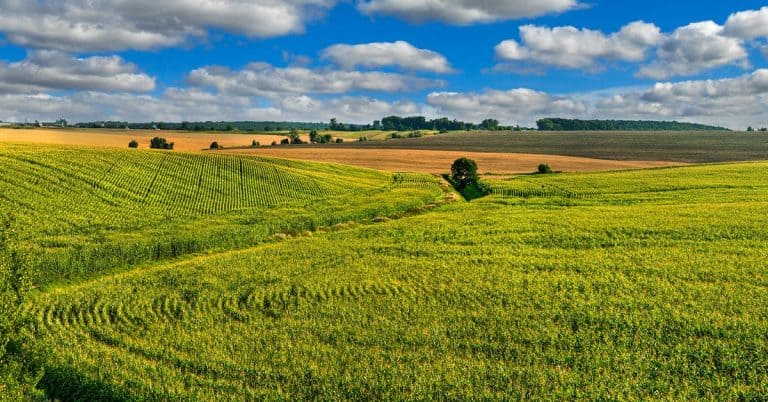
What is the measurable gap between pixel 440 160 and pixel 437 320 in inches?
3836

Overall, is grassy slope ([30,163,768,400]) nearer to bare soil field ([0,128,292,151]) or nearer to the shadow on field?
the shadow on field

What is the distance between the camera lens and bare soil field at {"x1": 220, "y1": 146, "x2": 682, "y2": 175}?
103000mm

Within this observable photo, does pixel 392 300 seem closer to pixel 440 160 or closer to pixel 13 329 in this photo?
pixel 13 329

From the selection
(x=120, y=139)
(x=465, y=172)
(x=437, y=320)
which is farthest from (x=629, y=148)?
(x=120, y=139)

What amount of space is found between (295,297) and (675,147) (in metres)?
151

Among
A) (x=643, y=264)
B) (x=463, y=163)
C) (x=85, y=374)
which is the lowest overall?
(x=85, y=374)

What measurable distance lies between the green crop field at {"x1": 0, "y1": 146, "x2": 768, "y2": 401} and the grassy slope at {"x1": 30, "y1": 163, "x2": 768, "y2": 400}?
10 cm

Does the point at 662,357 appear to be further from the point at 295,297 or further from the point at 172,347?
the point at 172,347

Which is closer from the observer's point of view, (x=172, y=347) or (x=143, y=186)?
(x=172, y=347)

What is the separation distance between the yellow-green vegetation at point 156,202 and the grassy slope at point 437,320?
12.7ft

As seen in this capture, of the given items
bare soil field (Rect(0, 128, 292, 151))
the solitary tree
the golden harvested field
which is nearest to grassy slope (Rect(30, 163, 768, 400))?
the solitary tree

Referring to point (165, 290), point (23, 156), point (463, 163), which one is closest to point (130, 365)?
point (165, 290)

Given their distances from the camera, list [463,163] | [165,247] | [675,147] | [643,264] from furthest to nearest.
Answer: [675,147], [463,163], [165,247], [643,264]

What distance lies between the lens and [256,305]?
977 inches
